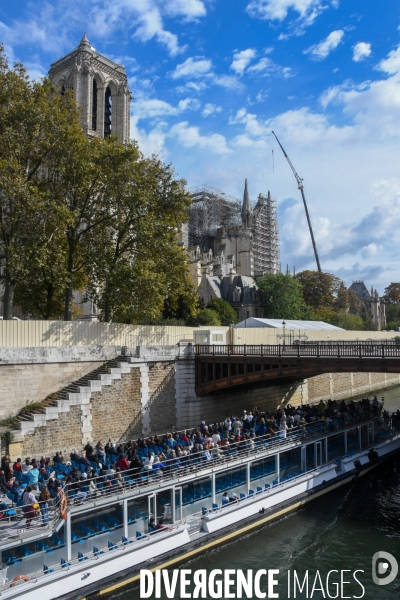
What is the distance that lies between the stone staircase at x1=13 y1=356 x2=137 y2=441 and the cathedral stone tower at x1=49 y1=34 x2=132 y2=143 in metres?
50.4

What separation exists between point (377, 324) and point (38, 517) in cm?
10002

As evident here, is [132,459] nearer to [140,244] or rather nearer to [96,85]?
[140,244]

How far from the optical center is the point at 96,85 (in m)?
73.1

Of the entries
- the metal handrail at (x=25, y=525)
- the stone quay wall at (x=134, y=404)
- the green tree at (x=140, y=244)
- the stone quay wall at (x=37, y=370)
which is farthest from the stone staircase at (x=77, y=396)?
the metal handrail at (x=25, y=525)

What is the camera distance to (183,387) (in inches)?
1107

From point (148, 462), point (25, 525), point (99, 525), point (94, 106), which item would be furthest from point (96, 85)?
point (25, 525)

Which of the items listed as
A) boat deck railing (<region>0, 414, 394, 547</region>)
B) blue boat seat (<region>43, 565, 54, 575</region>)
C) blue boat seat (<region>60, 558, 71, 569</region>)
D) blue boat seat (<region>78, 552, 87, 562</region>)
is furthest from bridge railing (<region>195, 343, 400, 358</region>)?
blue boat seat (<region>43, 565, 54, 575</region>)

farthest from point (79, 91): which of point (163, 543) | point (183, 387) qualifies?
point (163, 543)

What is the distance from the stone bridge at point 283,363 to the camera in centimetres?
2222

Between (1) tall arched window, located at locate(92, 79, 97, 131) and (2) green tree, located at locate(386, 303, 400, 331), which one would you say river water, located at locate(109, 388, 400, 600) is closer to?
(1) tall arched window, located at locate(92, 79, 97, 131)

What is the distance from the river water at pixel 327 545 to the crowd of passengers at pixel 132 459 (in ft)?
8.95

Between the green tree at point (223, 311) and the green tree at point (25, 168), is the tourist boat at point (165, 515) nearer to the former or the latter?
the green tree at point (25, 168)

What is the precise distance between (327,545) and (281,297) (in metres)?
52.3

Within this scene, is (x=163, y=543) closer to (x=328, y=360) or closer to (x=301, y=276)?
(x=328, y=360)
